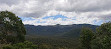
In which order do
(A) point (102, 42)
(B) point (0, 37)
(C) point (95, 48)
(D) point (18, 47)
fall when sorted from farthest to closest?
(C) point (95, 48), (A) point (102, 42), (B) point (0, 37), (D) point (18, 47)

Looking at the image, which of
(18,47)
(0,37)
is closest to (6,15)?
(0,37)

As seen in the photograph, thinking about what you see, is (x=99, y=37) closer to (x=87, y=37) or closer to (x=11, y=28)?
(x=87, y=37)

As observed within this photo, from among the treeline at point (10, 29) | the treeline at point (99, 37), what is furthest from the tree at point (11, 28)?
the treeline at point (99, 37)

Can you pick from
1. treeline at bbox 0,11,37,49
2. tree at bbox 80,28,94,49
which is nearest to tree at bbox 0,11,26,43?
treeline at bbox 0,11,37,49

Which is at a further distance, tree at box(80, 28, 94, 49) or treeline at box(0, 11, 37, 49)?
tree at box(80, 28, 94, 49)

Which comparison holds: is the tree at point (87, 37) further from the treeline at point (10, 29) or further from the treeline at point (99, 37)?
the treeline at point (10, 29)

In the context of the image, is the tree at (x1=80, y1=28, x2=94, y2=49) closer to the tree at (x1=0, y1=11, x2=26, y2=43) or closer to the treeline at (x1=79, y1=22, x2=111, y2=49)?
the treeline at (x1=79, y1=22, x2=111, y2=49)

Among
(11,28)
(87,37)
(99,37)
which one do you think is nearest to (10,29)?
(11,28)

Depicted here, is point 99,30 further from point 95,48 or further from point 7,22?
point 7,22

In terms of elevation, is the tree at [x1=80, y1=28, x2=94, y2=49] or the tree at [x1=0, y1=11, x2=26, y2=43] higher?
the tree at [x1=0, y1=11, x2=26, y2=43]
